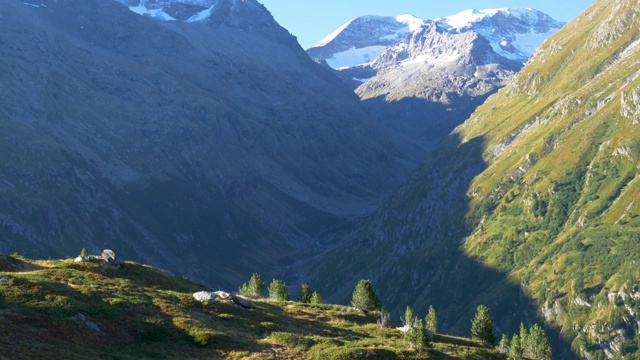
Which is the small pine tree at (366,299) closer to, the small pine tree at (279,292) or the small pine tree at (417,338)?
the small pine tree at (279,292)

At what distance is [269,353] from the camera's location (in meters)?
60.7

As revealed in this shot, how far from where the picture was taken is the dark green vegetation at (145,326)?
185 feet

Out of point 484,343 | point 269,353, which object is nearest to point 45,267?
point 269,353

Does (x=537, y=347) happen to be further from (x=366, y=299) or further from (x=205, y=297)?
(x=205, y=297)

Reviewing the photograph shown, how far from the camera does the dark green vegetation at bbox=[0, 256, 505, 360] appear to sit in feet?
185

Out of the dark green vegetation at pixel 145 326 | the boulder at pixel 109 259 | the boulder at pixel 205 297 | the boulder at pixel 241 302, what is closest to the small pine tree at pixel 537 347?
the dark green vegetation at pixel 145 326

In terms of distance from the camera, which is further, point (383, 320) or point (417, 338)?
point (383, 320)

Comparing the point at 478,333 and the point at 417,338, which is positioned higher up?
the point at 417,338

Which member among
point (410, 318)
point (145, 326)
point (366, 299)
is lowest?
point (410, 318)

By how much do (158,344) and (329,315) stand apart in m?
26.2

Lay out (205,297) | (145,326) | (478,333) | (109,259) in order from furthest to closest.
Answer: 1. (478,333)
2. (109,259)
3. (205,297)
4. (145,326)

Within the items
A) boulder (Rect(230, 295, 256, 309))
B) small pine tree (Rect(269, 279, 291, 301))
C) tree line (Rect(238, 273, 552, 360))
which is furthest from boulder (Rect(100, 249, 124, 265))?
small pine tree (Rect(269, 279, 291, 301))

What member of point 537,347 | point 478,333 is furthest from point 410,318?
point 537,347

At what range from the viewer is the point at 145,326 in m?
62.2
